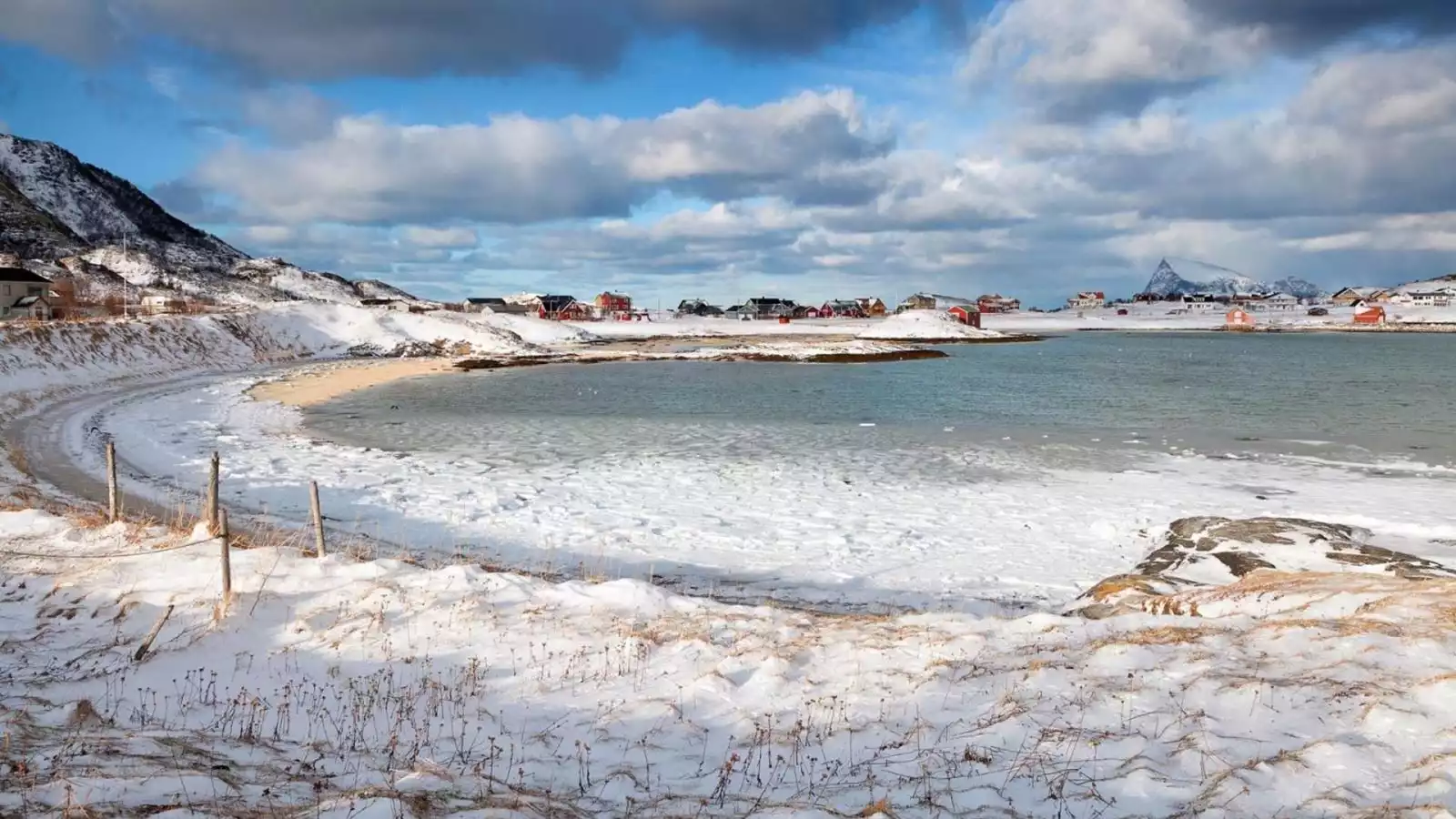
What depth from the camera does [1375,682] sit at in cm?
764

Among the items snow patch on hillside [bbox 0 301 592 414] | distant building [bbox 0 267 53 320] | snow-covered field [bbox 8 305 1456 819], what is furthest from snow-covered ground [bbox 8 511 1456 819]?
distant building [bbox 0 267 53 320]

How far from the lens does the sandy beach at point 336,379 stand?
39844mm

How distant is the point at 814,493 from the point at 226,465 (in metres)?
15.4

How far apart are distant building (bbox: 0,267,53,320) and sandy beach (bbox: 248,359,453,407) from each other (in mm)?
21180

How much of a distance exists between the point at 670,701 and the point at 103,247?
17204cm

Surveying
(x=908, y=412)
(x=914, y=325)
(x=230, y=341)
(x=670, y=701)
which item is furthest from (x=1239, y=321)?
(x=670, y=701)

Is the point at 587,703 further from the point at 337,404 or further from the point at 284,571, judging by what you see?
the point at 337,404

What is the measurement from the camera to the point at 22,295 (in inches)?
2579

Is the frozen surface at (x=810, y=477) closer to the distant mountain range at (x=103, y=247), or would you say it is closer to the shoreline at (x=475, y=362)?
the shoreline at (x=475, y=362)

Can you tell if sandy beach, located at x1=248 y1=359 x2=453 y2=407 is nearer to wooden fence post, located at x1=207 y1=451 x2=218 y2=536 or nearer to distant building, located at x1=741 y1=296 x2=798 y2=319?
wooden fence post, located at x1=207 y1=451 x2=218 y2=536

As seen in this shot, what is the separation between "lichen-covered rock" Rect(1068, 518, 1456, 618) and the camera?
12.3 metres

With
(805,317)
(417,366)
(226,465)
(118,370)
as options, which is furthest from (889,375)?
(805,317)

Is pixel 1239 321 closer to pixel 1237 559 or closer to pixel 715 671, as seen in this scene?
pixel 1237 559

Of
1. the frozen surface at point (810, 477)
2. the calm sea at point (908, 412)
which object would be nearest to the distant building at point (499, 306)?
the calm sea at point (908, 412)
